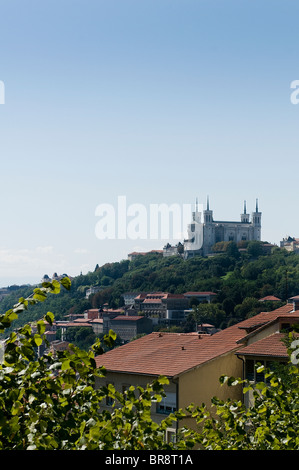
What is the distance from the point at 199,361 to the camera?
2109 centimetres

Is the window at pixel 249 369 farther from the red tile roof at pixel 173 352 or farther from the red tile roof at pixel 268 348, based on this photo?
the red tile roof at pixel 173 352

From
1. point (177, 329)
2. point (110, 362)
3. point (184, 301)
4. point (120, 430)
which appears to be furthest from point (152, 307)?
point (120, 430)

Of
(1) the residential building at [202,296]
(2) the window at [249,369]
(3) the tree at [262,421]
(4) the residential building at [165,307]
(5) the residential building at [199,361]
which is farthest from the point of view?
(4) the residential building at [165,307]

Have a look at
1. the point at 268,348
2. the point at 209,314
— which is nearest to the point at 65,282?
the point at 268,348

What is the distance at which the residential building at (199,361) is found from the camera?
2045 centimetres

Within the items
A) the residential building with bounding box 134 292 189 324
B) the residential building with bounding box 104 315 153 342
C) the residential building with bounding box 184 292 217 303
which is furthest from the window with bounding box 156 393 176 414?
the residential building with bounding box 134 292 189 324

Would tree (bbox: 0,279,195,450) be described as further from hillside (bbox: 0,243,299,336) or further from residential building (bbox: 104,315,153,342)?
residential building (bbox: 104,315,153,342)

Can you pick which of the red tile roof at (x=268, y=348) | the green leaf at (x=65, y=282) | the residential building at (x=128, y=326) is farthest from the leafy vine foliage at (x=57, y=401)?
the residential building at (x=128, y=326)

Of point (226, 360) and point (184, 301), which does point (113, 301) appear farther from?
point (226, 360)

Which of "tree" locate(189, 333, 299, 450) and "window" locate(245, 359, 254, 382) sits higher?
"tree" locate(189, 333, 299, 450)

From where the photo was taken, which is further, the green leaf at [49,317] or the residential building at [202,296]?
the residential building at [202,296]

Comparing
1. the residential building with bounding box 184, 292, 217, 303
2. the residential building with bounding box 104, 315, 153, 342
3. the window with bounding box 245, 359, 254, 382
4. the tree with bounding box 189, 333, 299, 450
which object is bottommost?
the residential building with bounding box 104, 315, 153, 342

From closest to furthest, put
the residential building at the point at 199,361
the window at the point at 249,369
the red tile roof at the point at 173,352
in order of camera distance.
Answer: the residential building at the point at 199,361
the window at the point at 249,369
the red tile roof at the point at 173,352

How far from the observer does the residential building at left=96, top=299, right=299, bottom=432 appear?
2045 cm
